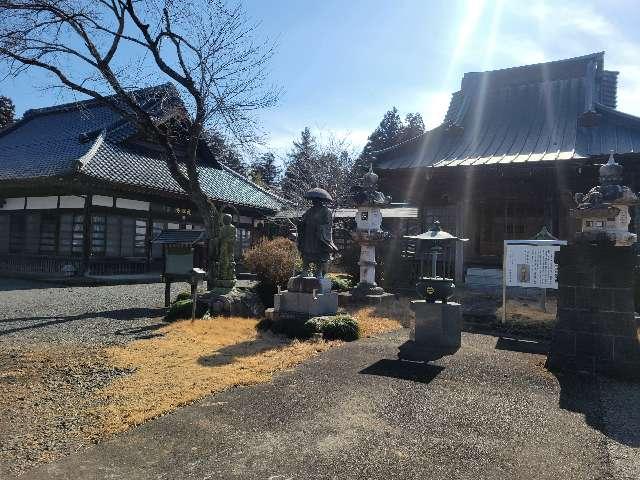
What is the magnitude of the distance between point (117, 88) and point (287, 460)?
37.0 ft

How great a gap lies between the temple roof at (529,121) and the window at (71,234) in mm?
11849

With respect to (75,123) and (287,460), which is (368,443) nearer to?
(287,460)

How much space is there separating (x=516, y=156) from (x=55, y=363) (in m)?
12.6

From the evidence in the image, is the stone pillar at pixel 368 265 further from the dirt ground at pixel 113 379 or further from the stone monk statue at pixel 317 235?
the dirt ground at pixel 113 379

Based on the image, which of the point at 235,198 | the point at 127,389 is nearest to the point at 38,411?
the point at 127,389

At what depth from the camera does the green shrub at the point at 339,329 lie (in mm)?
7477

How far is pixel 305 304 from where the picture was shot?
27.1ft

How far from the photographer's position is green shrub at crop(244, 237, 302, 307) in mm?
11109

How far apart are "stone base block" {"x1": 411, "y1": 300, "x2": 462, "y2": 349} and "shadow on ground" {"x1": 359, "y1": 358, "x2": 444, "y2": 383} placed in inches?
39.1

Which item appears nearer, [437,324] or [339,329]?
[437,324]

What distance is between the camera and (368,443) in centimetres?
358

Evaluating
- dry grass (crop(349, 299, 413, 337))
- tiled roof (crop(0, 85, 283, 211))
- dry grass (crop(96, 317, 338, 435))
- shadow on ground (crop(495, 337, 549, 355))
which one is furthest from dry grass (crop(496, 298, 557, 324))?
tiled roof (crop(0, 85, 283, 211))

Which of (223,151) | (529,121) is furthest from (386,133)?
(529,121)

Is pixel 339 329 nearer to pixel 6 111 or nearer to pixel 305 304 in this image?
pixel 305 304
